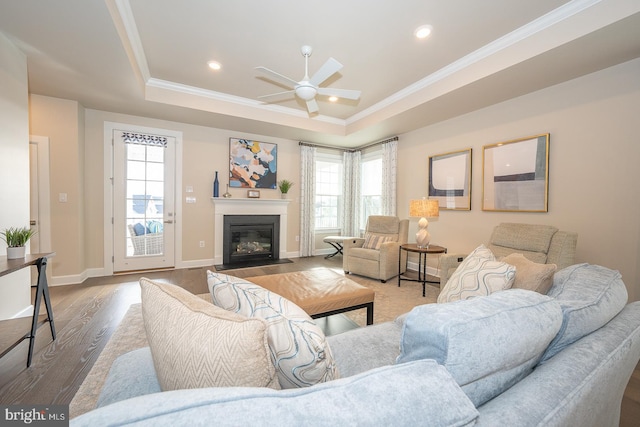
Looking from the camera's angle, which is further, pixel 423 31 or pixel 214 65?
pixel 214 65

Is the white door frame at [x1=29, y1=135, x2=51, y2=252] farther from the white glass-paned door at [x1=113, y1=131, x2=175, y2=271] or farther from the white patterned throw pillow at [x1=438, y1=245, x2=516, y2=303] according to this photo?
the white patterned throw pillow at [x1=438, y1=245, x2=516, y2=303]

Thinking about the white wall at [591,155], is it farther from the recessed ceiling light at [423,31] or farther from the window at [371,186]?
the window at [371,186]

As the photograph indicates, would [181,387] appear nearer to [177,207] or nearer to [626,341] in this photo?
[626,341]

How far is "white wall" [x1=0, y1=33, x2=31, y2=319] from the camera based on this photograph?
86.4 inches

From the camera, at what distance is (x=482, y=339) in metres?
0.62

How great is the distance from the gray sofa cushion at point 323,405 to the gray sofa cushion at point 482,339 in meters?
0.08

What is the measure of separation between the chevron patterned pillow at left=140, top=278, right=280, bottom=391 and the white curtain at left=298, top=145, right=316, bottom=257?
480 centimetres

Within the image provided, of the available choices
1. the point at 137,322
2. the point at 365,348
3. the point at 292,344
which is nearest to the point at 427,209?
the point at 365,348

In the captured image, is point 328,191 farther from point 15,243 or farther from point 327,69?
point 15,243

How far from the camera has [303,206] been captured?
17.8 ft

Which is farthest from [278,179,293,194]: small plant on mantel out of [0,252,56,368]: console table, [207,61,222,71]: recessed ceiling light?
[0,252,56,368]: console table

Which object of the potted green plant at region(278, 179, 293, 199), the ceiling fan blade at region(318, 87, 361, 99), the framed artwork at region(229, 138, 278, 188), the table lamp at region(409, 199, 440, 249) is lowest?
the table lamp at region(409, 199, 440, 249)

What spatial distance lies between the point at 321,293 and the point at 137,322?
183cm

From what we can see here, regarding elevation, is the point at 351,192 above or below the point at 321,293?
above
